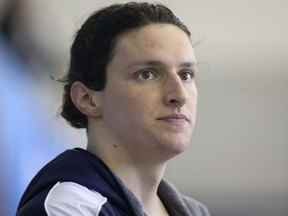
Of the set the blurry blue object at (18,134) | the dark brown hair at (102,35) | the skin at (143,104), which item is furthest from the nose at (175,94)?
the blurry blue object at (18,134)

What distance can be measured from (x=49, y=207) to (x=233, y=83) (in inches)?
40.0

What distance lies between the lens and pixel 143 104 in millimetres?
765

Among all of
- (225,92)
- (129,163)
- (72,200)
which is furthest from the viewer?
(225,92)

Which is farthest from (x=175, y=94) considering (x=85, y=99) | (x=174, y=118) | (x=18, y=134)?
(x=18, y=134)

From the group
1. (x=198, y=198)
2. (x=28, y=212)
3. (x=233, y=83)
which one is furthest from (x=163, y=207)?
(x=233, y=83)

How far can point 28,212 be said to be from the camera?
72cm

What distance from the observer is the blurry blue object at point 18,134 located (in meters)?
1.35

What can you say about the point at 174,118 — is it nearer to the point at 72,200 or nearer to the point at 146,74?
the point at 146,74

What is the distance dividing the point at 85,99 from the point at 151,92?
122mm

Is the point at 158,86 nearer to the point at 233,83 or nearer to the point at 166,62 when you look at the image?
the point at 166,62

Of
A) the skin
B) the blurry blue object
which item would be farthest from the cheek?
the blurry blue object

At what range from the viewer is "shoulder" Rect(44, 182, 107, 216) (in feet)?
2.30

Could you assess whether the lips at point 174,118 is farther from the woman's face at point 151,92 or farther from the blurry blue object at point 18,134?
the blurry blue object at point 18,134

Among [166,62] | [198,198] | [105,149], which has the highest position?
[166,62]
